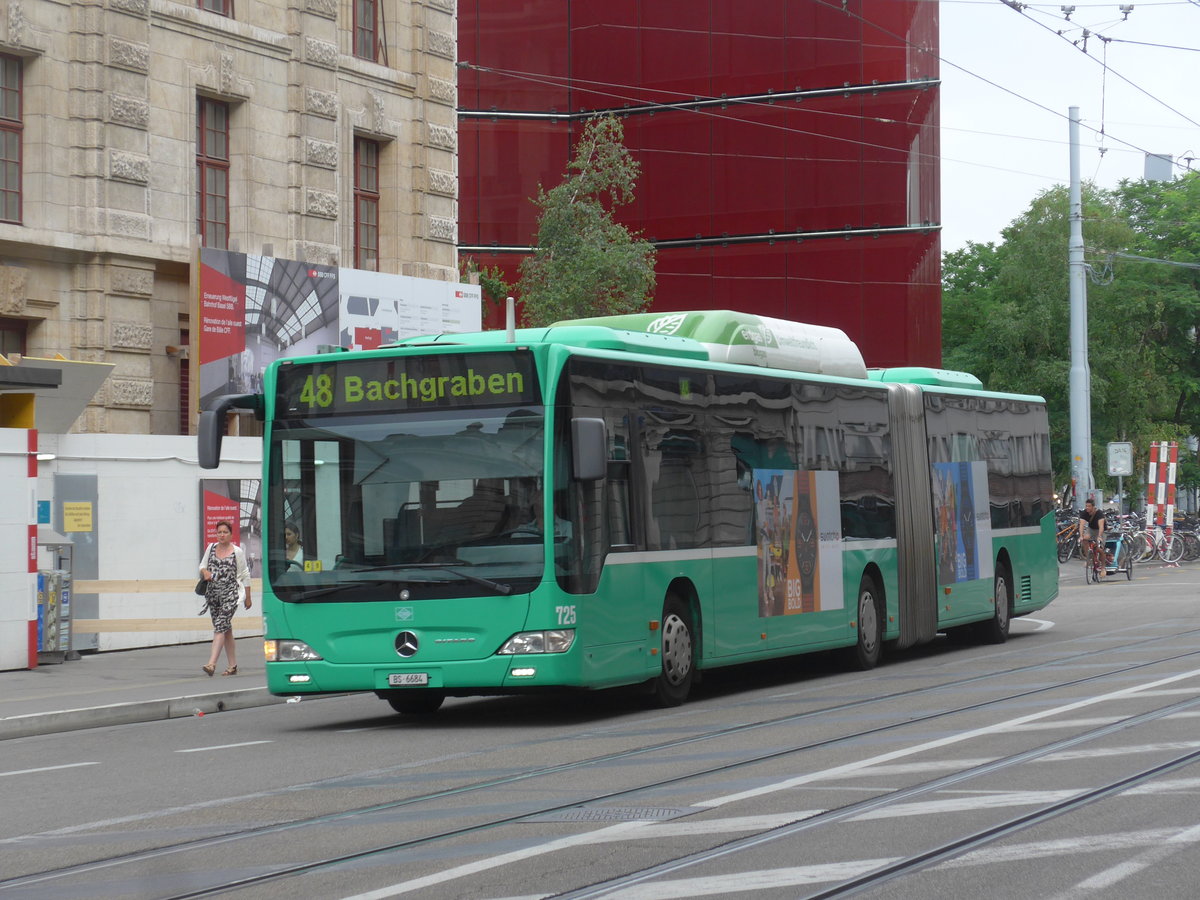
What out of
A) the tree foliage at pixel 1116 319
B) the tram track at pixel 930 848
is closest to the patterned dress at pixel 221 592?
the tram track at pixel 930 848

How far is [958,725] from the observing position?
40.1ft

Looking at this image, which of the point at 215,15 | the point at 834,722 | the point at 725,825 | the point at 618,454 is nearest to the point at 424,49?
the point at 215,15

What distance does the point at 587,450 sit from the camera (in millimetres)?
12852

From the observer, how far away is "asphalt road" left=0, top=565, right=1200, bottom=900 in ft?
23.3

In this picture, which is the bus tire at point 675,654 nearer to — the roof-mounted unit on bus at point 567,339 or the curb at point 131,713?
the roof-mounted unit on bus at point 567,339

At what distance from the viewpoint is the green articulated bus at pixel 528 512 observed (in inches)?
516

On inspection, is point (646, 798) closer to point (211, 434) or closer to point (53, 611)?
point (211, 434)

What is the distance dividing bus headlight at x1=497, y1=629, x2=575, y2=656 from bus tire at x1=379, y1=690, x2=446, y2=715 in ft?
5.54

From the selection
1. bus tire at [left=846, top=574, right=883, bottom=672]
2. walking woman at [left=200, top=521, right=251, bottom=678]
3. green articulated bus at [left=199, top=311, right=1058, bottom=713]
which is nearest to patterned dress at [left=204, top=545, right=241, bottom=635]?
walking woman at [left=200, top=521, right=251, bottom=678]

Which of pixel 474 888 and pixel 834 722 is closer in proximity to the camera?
pixel 474 888

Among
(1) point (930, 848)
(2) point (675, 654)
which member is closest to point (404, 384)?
(2) point (675, 654)

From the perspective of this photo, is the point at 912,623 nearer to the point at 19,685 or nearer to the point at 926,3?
the point at 19,685

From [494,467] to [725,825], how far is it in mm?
5358

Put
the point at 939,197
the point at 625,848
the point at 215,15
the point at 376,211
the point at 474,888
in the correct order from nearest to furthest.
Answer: the point at 474,888, the point at 625,848, the point at 215,15, the point at 376,211, the point at 939,197
